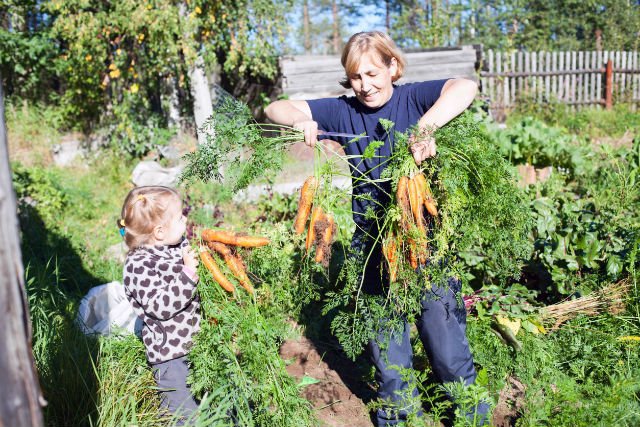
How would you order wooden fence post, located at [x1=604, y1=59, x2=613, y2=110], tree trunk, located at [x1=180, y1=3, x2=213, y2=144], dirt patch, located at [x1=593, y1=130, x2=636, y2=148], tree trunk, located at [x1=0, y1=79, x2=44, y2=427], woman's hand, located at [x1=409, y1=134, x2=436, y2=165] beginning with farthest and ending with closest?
wooden fence post, located at [x1=604, y1=59, x2=613, y2=110], dirt patch, located at [x1=593, y1=130, x2=636, y2=148], tree trunk, located at [x1=180, y1=3, x2=213, y2=144], woman's hand, located at [x1=409, y1=134, x2=436, y2=165], tree trunk, located at [x1=0, y1=79, x2=44, y2=427]

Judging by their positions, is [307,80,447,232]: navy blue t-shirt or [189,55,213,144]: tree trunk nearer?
[307,80,447,232]: navy blue t-shirt

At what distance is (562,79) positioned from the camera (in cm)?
1344

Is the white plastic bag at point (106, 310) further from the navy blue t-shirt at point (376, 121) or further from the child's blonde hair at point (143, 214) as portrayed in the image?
the navy blue t-shirt at point (376, 121)

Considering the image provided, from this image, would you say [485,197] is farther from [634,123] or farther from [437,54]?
[634,123]

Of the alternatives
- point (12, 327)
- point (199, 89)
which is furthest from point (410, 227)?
point (199, 89)

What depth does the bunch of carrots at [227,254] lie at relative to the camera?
2.56m

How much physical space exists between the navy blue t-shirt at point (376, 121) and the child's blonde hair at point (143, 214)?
874mm

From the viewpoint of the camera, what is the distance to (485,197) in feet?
7.97

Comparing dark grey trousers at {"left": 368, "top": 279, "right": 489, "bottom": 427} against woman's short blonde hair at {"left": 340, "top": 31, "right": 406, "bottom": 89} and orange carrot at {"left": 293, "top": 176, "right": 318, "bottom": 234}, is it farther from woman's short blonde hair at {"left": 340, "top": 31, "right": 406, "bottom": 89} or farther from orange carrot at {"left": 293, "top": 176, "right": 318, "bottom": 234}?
woman's short blonde hair at {"left": 340, "top": 31, "right": 406, "bottom": 89}


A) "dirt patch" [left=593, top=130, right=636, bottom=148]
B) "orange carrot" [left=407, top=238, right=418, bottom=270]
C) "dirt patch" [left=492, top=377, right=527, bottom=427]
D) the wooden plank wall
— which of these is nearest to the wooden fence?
the wooden plank wall

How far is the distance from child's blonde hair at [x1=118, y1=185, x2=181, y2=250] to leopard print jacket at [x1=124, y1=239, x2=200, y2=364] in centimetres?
6

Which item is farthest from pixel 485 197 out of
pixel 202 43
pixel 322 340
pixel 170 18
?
pixel 202 43

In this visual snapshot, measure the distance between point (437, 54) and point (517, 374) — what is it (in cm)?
818

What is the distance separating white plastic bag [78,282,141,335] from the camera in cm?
378
